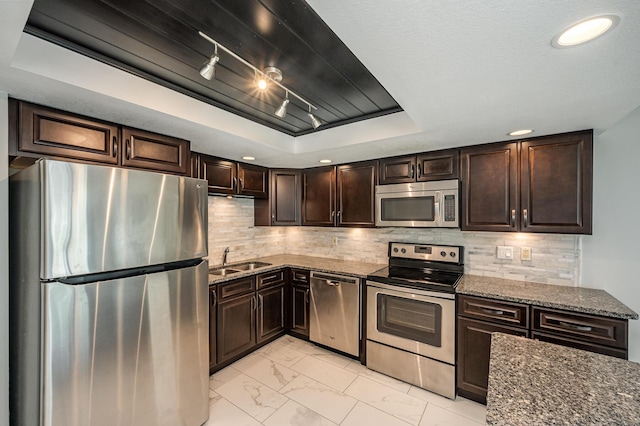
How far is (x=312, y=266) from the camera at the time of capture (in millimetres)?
3211

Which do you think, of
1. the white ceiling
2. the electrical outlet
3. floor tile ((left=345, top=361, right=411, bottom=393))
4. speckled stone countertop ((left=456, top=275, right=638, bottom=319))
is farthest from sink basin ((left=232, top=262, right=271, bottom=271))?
the electrical outlet

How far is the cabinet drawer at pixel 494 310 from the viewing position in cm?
204

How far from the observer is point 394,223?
2885 millimetres

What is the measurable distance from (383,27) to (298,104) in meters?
1.23

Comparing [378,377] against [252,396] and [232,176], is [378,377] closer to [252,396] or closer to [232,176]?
[252,396]

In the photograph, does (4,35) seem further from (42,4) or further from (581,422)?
(581,422)

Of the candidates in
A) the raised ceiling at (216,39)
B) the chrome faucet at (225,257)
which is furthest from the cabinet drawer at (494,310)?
the chrome faucet at (225,257)

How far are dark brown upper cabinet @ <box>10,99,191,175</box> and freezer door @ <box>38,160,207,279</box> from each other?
1.23 feet

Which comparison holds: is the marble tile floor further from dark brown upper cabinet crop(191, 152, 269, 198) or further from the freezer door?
dark brown upper cabinet crop(191, 152, 269, 198)

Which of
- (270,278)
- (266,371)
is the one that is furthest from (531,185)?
(266,371)

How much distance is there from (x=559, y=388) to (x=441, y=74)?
4.46 feet

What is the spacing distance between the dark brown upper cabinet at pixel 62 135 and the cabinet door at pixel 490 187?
288 cm

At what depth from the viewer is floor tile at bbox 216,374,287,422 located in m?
2.14

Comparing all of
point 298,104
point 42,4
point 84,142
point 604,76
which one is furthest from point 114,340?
point 604,76
